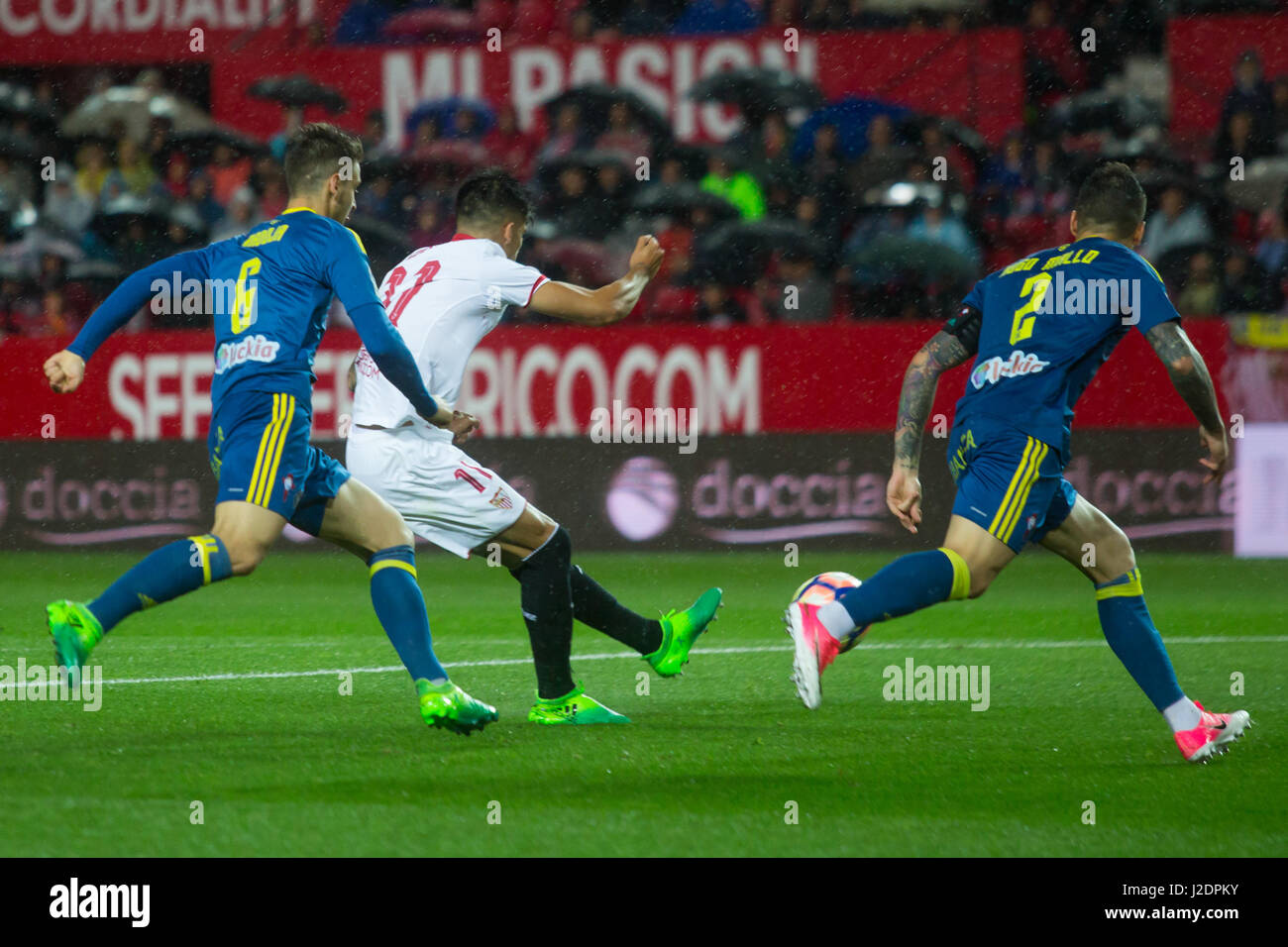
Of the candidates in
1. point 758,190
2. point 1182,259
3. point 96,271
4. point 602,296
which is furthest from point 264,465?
point 758,190

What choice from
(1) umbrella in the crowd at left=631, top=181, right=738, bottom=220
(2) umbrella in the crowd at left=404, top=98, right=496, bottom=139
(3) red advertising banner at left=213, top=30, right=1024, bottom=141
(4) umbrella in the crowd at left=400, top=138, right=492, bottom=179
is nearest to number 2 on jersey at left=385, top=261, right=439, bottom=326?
(1) umbrella in the crowd at left=631, top=181, right=738, bottom=220

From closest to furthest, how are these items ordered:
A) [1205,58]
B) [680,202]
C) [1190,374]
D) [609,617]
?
[1190,374]
[609,617]
[680,202]
[1205,58]

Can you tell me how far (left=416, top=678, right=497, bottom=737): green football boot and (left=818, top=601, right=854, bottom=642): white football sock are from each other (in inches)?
42.4

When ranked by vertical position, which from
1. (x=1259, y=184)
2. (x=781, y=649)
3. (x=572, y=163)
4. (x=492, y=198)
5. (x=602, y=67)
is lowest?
(x=781, y=649)

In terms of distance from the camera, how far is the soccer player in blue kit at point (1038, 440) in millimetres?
5492

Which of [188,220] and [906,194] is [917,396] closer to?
[906,194]

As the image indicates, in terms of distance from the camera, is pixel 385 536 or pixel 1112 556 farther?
pixel 385 536

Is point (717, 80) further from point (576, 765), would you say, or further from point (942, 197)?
point (576, 765)

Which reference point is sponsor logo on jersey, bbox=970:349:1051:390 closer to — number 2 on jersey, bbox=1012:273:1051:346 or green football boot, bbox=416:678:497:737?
number 2 on jersey, bbox=1012:273:1051:346

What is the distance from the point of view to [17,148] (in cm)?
1688

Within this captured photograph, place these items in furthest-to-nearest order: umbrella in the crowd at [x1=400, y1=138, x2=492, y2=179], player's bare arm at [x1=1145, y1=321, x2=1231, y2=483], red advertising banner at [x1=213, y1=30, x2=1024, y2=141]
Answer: red advertising banner at [x1=213, y1=30, x2=1024, y2=141] < umbrella in the crowd at [x1=400, y1=138, x2=492, y2=179] < player's bare arm at [x1=1145, y1=321, x2=1231, y2=483]

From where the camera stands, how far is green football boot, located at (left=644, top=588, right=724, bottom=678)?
6.73 m

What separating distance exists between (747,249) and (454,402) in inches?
329

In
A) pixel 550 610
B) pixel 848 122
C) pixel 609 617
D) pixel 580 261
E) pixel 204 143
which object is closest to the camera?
pixel 550 610
